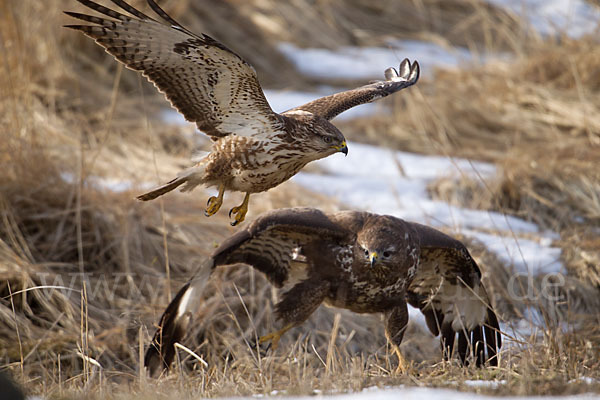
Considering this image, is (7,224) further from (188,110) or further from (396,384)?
(396,384)

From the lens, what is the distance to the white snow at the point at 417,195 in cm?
637

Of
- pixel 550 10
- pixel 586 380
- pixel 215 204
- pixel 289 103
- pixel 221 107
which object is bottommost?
pixel 586 380

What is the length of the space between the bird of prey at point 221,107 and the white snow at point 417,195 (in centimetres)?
233

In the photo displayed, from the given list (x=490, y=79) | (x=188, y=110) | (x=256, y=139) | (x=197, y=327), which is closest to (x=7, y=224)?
(x=197, y=327)

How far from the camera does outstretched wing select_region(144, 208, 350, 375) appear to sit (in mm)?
4270

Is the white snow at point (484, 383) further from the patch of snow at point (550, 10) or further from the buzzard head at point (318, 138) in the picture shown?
the patch of snow at point (550, 10)

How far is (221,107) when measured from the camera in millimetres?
3980

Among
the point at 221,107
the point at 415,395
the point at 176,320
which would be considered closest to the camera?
the point at 415,395

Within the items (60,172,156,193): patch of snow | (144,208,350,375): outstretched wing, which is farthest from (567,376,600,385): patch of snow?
(60,172,156,193): patch of snow

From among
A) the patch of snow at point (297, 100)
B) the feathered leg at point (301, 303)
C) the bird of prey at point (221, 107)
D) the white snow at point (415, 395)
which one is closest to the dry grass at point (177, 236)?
the white snow at point (415, 395)

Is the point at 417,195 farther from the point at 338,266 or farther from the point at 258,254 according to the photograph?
the point at 338,266

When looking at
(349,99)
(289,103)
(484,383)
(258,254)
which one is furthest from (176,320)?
(289,103)

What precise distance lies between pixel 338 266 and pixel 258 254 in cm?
63

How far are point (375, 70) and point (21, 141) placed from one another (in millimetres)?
6475
